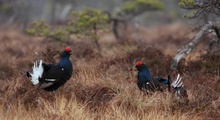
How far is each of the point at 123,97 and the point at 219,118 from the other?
4.58 feet

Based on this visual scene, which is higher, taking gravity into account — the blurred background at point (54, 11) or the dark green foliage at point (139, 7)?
the dark green foliage at point (139, 7)

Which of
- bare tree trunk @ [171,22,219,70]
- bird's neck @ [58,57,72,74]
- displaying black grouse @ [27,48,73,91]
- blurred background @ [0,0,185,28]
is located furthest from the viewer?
blurred background @ [0,0,185,28]

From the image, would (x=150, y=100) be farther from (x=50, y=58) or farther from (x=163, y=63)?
(x=50, y=58)

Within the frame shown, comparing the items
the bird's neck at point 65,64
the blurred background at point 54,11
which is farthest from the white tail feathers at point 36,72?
the blurred background at point 54,11

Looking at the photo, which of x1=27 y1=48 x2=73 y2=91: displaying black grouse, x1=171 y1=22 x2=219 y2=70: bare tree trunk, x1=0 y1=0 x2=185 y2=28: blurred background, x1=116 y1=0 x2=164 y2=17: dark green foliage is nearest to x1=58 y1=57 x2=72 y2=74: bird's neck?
x1=27 y1=48 x2=73 y2=91: displaying black grouse

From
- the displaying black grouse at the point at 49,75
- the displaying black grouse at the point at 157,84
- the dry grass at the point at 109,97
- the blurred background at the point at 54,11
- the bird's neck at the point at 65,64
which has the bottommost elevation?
the blurred background at the point at 54,11

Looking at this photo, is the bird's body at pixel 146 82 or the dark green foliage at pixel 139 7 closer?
the bird's body at pixel 146 82

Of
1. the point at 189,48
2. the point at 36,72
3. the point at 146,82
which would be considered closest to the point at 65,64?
the point at 36,72

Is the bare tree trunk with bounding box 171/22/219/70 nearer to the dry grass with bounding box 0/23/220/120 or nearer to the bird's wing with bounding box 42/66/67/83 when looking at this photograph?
the dry grass with bounding box 0/23/220/120

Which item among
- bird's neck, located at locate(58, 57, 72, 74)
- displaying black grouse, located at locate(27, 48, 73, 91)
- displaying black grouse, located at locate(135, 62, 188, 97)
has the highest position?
bird's neck, located at locate(58, 57, 72, 74)

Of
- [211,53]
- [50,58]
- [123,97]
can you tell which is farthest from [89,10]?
[123,97]

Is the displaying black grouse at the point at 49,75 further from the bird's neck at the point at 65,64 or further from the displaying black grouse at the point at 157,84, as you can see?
the displaying black grouse at the point at 157,84

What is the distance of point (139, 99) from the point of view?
582cm

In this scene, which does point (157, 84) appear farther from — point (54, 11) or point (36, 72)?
point (54, 11)
